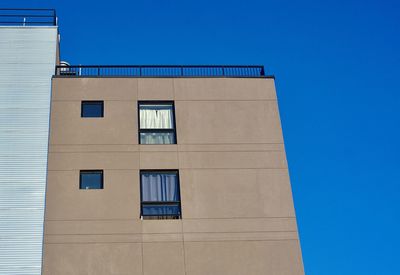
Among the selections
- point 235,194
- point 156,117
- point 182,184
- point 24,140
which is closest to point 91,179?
point 24,140

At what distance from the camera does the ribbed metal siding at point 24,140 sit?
20359 mm

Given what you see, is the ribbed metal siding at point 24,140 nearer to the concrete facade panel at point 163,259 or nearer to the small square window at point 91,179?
the small square window at point 91,179

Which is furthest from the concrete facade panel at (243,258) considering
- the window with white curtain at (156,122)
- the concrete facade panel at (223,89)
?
the concrete facade panel at (223,89)

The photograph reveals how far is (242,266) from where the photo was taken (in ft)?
68.6

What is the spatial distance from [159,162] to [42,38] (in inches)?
273

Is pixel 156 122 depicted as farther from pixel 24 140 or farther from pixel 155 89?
pixel 24 140

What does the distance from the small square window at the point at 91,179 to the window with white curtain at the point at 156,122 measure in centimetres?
202

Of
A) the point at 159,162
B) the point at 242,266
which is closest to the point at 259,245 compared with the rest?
the point at 242,266

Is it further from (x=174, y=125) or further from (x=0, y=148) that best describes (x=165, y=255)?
(x=0, y=148)

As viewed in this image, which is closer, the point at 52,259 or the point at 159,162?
the point at 52,259

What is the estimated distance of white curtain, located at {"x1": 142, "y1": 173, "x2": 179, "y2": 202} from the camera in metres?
21.9

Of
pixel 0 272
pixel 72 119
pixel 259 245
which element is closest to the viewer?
pixel 0 272

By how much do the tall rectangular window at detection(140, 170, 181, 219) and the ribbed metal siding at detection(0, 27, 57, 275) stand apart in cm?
349

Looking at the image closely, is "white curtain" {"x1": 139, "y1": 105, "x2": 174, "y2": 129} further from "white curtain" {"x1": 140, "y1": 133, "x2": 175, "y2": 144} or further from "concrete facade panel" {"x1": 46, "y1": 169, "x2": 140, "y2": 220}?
"concrete facade panel" {"x1": 46, "y1": 169, "x2": 140, "y2": 220}
